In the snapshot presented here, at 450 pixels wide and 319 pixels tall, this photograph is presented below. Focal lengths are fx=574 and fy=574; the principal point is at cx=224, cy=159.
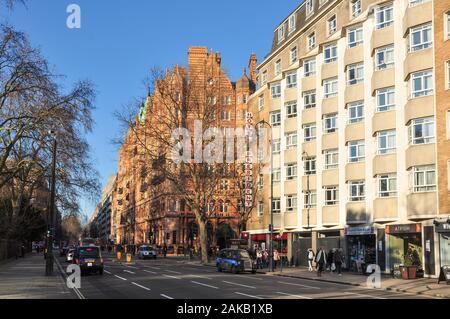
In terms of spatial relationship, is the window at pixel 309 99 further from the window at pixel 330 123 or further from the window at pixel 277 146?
the window at pixel 277 146

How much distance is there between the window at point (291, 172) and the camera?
55.6m

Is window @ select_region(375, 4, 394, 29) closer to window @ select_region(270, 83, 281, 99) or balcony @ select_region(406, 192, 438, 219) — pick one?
balcony @ select_region(406, 192, 438, 219)

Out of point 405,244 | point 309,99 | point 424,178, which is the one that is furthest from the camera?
point 309,99

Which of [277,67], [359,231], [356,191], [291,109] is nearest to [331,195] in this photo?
[356,191]

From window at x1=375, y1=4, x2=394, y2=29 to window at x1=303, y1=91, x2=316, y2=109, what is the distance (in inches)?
420

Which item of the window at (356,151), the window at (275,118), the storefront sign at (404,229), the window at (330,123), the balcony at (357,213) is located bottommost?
the storefront sign at (404,229)

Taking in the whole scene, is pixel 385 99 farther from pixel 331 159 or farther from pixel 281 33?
pixel 281 33

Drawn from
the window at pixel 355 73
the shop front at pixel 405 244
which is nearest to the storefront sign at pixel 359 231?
the shop front at pixel 405 244

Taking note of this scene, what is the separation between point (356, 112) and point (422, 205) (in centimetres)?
1102

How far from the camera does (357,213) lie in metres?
45.3

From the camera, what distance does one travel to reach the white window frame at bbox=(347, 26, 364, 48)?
152 feet

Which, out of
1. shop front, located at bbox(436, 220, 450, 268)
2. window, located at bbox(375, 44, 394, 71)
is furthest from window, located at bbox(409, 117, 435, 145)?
shop front, located at bbox(436, 220, 450, 268)

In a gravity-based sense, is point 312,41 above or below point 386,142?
above

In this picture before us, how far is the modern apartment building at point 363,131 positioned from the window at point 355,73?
0.27 feet
